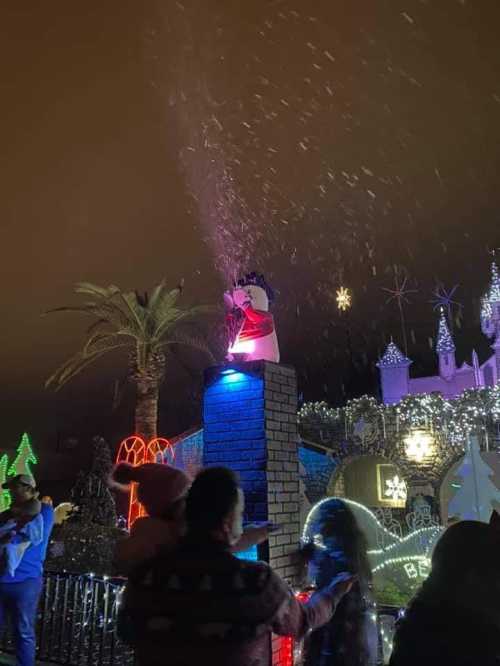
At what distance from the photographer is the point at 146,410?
15156mm

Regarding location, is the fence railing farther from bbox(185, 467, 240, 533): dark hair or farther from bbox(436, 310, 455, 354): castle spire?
bbox(436, 310, 455, 354): castle spire

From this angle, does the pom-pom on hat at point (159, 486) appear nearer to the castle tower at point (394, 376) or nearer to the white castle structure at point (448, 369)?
the white castle structure at point (448, 369)

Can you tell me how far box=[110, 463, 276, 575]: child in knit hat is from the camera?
9.25 feet

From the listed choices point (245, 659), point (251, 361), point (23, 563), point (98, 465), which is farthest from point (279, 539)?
point (98, 465)

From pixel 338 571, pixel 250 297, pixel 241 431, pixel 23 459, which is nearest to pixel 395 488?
pixel 23 459

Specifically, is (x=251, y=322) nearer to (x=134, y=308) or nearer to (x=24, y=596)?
(x=24, y=596)

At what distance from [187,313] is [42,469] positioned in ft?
121

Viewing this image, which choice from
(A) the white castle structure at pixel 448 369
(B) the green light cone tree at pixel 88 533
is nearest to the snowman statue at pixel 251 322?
(B) the green light cone tree at pixel 88 533

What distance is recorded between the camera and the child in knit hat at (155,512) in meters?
2.82

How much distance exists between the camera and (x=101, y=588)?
828 centimetres

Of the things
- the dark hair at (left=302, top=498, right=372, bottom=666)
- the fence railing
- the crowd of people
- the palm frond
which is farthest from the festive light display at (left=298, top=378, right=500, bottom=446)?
the crowd of people

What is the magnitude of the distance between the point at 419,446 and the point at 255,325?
13656 mm

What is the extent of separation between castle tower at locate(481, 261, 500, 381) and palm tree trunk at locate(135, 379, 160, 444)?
18.3m

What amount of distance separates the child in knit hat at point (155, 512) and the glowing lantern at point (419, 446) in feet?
51.0
